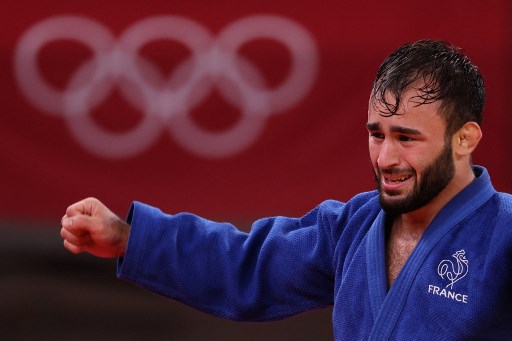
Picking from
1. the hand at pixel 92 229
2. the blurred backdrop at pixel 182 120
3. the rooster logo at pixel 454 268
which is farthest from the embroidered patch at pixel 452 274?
the blurred backdrop at pixel 182 120

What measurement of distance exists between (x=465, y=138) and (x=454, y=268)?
0.36 m

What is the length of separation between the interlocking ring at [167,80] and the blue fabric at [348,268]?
73.2 inches

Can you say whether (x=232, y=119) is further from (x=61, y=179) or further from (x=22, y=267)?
(x=22, y=267)

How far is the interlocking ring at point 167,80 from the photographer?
4.88m

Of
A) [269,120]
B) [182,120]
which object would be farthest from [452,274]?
[182,120]

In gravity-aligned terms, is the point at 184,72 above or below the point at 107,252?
above

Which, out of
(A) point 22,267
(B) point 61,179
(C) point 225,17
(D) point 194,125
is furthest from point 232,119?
(A) point 22,267

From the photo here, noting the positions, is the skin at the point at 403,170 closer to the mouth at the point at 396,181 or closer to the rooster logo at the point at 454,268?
the mouth at the point at 396,181

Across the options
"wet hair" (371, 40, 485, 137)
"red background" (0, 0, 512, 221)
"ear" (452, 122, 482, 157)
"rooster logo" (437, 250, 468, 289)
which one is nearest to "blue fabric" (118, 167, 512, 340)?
"rooster logo" (437, 250, 468, 289)

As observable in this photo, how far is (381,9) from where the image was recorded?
4840 millimetres

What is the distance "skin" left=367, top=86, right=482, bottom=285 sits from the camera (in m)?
2.62

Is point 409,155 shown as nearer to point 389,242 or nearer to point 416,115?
point 416,115

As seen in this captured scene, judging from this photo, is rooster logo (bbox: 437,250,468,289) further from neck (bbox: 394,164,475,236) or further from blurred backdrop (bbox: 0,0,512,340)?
blurred backdrop (bbox: 0,0,512,340)

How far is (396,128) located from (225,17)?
94.4 inches
